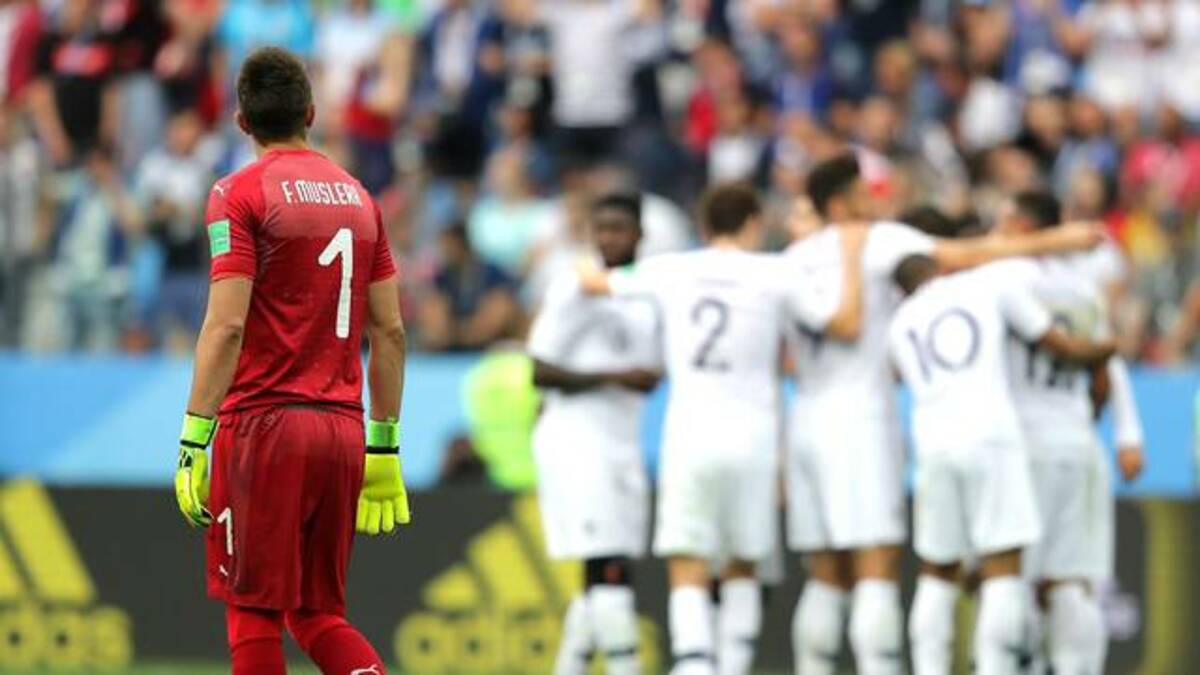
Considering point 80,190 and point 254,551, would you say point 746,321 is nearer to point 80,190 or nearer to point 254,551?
point 254,551

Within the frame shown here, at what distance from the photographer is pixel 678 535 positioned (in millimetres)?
12227

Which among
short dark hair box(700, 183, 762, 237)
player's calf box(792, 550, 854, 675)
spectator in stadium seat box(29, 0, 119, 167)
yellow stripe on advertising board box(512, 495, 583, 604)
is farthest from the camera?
spectator in stadium seat box(29, 0, 119, 167)

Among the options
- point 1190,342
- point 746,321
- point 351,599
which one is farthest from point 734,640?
point 1190,342

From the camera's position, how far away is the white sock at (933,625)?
12.2 metres

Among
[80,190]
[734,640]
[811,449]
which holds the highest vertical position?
[80,190]

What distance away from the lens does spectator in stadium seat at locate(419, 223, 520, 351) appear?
18.1m

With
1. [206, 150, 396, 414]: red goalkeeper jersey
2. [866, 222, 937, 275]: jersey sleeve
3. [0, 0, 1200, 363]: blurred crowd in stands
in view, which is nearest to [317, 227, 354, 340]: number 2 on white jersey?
[206, 150, 396, 414]: red goalkeeper jersey

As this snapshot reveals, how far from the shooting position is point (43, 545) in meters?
15.6

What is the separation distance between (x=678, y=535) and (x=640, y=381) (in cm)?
74

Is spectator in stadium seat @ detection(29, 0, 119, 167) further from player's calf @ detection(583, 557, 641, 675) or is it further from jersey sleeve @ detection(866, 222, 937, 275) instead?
jersey sleeve @ detection(866, 222, 937, 275)

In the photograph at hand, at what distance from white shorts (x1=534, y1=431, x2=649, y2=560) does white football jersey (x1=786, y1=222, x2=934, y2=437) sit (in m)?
0.85

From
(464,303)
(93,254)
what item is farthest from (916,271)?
(93,254)

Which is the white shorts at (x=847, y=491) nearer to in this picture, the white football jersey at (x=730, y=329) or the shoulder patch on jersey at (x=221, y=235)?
the white football jersey at (x=730, y=329)

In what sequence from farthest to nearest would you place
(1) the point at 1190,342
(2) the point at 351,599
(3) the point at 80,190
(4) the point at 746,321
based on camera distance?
1. (3) the point at 80,190
2. (1) the point at 1190,342
3. (2) the point at 351,599
4. (4) the point at 746,321
